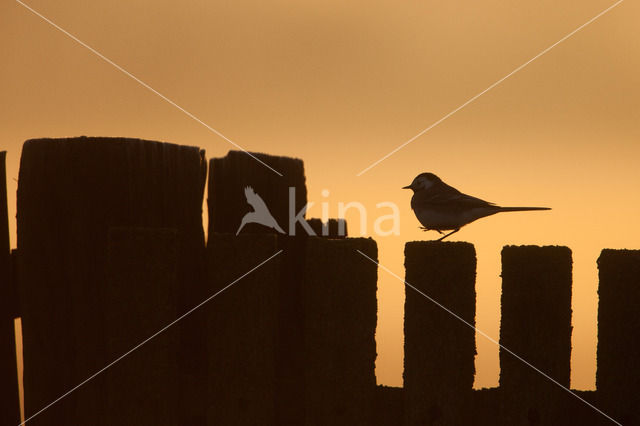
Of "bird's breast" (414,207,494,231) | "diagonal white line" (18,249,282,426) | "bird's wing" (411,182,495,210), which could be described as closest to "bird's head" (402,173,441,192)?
"bird's wing" (411,182,495,210)

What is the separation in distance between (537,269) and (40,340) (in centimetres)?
279

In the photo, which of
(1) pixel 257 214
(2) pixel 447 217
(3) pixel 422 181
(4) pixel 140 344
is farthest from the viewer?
(3) pixel 422 181

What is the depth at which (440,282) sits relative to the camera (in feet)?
10.4

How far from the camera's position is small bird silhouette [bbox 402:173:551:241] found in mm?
5289

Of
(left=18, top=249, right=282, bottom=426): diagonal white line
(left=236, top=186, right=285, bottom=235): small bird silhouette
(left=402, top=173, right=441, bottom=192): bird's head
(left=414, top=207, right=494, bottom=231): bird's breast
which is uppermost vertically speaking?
(left=402, top=173, right=441, bottom=192): bird's head

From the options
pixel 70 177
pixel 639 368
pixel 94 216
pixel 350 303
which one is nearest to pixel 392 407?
pixel 350 303

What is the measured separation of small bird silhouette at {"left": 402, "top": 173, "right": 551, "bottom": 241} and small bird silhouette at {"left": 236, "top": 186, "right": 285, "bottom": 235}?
83.4 inches

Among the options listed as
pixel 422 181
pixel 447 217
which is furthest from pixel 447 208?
pixel 422 181

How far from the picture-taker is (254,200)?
3.76m

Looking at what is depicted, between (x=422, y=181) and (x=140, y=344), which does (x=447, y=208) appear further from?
(x=140, y=344)

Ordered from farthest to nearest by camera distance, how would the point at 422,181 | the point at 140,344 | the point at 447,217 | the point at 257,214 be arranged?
the point at 422,181 < the point at 447,217 < the point at 257,214 < the point at 140,344

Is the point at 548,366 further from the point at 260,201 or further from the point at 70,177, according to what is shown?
the point at 70,177

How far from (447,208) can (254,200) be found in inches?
89.5

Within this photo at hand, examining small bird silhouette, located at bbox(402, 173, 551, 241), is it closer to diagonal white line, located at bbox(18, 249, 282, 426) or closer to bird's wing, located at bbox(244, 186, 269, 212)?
bird's wing, located at bbox(244, 186, 269, 212)
